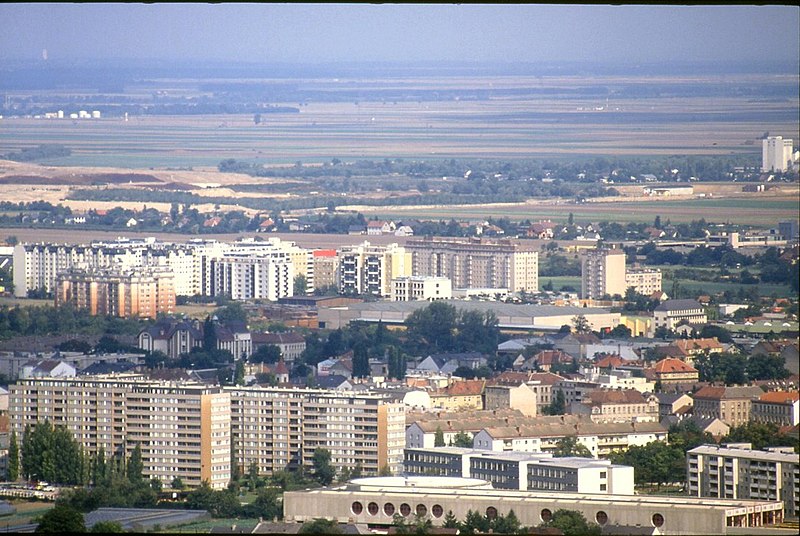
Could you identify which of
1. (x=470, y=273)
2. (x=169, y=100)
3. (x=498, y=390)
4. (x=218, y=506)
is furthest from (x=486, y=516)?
(x=169, y=100)

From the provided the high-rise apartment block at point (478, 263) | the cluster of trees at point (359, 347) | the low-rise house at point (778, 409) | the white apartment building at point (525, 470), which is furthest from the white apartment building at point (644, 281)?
the white apartment building at point (525, 470)

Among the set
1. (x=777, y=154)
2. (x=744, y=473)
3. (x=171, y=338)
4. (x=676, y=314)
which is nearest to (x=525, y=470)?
(x=744, y=473)

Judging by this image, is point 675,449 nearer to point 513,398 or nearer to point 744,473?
point 744,473

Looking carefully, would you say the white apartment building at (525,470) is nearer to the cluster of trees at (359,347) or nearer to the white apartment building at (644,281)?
the cluster of trees at (359,347)

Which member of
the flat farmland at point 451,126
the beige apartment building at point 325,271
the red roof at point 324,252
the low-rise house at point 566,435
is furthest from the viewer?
the flat farmland at point 451,126

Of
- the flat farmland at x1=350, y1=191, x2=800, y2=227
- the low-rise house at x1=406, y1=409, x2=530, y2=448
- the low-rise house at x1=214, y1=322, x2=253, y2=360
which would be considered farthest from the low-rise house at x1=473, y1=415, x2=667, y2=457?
the flat farmland at x1=350, y1=191, x2=800, y2=227

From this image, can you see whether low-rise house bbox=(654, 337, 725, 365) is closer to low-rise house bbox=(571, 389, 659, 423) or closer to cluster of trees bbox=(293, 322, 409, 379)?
cluster of trees bbox=(293, 322, 409, 379)

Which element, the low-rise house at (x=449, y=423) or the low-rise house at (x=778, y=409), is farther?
the low-rise house at (x=778, y=409)

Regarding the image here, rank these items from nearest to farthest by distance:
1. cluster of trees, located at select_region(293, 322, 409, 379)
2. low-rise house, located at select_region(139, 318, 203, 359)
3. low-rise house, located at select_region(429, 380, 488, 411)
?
low-rise house, located at select_region(429, 380, 488, 411) < cluster of trees, located at select_region(293, 322, 409, 379) < low-rise house, located at select_region(139, 318, 203, 359)
